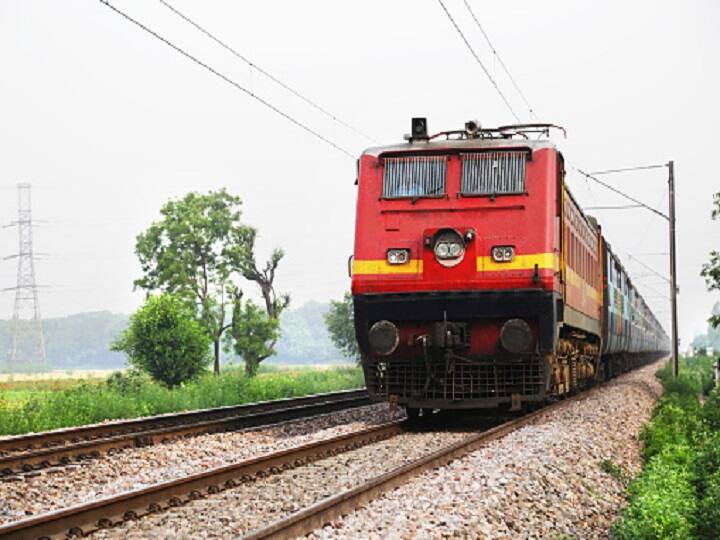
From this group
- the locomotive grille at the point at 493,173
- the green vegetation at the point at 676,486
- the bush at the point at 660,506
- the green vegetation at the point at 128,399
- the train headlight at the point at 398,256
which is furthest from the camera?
the green vegetation at the point at 128,399

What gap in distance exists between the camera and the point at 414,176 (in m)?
14.1

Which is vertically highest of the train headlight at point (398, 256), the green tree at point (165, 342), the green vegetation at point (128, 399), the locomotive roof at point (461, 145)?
the locomotive roof at point (461, 145)

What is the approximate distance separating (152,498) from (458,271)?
6.33 meters

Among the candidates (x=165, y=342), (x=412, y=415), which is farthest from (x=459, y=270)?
(x=165, y=342)

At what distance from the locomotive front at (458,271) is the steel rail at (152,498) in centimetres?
251

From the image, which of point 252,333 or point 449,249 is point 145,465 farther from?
point 252,333

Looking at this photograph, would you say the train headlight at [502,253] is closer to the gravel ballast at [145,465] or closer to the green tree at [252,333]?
the gravel ballast at [145,465]

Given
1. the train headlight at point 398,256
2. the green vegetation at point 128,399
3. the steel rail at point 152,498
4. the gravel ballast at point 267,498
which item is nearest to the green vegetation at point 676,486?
the gravel ballast at point 267,498

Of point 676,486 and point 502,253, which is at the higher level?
point 502,253

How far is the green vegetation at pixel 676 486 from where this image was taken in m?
7.82

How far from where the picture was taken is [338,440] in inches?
480

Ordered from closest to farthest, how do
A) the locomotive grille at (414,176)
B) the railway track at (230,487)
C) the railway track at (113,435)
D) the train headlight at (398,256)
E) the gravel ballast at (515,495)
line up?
the railway track at (230,487)
the gravel ballast at (515,495)
the railway track at (113,435)
the train headlight at (398,256)
the locomotive grille at (414,176)

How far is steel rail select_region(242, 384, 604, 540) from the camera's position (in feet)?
22.0

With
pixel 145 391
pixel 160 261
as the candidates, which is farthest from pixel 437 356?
pixel 160 261
